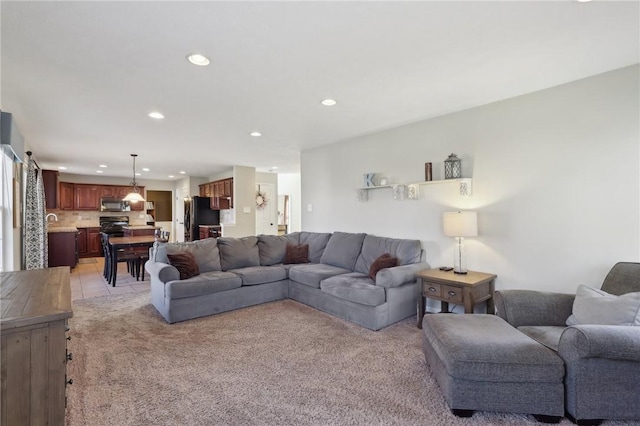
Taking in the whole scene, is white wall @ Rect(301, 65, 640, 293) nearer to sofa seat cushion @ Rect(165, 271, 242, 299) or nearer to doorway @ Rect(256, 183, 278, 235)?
sofa seat cushion @ Rect(165, 271, 242, 299)

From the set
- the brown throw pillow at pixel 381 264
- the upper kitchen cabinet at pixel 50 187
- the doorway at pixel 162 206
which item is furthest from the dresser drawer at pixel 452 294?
the doorway at pixel 162 206

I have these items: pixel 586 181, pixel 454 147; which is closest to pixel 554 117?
pixel 586 181

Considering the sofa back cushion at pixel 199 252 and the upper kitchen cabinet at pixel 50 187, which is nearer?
the sofa back cushion at pixel 199 252

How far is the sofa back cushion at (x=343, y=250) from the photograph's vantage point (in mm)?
4438

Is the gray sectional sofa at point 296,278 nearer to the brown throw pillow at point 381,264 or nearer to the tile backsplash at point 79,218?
the brown throw pillow at point 381,264

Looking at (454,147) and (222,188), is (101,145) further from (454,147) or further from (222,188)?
(454,147)

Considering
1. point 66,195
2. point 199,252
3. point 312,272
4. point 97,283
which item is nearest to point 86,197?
point 66,195

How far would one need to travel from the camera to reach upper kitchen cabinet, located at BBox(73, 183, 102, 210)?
30.1ft

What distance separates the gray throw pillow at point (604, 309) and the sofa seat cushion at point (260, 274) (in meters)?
3.27

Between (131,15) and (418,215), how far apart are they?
348 cm

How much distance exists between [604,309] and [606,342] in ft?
1.34

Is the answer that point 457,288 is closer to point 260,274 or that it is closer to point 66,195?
point 260,274

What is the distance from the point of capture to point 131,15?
1827mm

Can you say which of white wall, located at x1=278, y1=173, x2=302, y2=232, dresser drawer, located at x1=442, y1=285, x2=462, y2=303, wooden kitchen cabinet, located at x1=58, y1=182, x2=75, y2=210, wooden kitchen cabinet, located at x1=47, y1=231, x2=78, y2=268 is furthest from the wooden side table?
wooden kitchen cabinet, located at x1=58, y1=182, x2=75, y2=210
